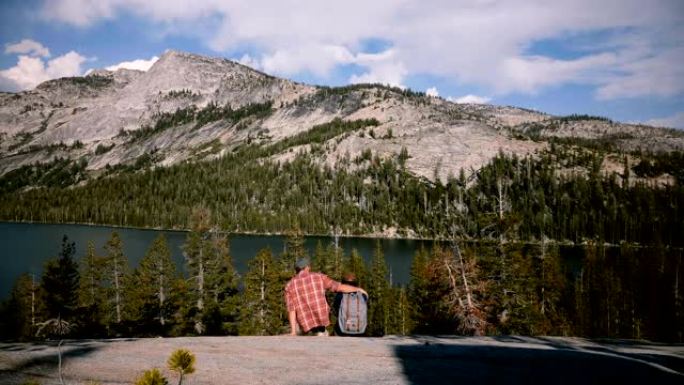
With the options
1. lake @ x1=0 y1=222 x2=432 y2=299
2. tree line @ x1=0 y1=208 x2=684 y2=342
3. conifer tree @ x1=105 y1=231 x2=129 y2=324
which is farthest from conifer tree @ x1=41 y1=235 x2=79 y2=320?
lake @ x1=0 y1=222 x2=432 y2=299

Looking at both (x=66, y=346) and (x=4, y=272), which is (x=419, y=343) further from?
(x=4, y=272)

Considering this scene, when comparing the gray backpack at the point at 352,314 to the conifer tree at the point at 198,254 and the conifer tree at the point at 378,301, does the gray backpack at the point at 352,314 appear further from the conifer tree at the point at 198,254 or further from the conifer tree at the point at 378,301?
the conifer tree at the point at 378,301

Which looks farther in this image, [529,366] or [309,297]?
[309,297]

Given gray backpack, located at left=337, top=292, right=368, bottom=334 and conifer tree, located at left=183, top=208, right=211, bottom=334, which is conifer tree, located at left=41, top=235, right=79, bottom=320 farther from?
gray backpack, located at left=337, top=292, right=368, bottom=334

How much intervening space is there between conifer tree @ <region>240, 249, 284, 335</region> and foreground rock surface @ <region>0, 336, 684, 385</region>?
3091 cm

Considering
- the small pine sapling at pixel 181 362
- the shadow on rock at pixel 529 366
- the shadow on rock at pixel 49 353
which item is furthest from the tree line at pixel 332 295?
the small pine sapling at pixel 181 362

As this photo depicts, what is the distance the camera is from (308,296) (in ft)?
36.0

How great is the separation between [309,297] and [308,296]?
4cm

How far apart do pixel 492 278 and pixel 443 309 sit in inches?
176

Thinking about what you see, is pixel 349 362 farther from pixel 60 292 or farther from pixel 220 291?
pixel 60 292

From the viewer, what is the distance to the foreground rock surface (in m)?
7.17

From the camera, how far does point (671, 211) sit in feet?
554

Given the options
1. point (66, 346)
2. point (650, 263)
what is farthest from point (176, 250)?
point (66, 346)

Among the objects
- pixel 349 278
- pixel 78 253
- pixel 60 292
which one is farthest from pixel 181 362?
pixel 78 253
